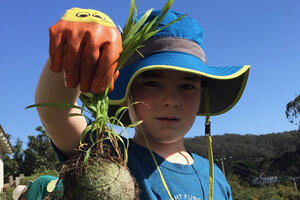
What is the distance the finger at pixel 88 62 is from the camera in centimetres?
120

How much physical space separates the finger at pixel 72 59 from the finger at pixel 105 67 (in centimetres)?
9

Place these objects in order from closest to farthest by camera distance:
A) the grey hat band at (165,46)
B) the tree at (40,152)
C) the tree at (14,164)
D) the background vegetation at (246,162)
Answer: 1. the grey hat band at (165,46)
2. the background vegetation at (246,162)
3. the tree at (40,152)
4. the tree at (14,164)

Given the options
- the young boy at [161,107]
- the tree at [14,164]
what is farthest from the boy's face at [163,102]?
the tree at [14,164]

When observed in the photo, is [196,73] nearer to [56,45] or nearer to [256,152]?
[56,45]

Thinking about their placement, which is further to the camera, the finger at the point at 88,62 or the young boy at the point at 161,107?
the young boy at the point at 161,107

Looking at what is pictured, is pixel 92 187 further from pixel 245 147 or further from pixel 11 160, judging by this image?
pixel 245 147

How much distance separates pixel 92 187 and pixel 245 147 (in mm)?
92393

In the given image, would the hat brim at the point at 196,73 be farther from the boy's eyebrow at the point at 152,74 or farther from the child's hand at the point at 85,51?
the child's hand at the point at 85,51

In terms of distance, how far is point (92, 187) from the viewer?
109 centimetres

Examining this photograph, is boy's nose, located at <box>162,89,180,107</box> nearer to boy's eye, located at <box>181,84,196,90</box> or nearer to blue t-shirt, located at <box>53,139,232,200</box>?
boy's eye, located at <box>181,84,196,90</box>

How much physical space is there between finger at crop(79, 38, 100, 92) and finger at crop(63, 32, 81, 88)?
2 cm

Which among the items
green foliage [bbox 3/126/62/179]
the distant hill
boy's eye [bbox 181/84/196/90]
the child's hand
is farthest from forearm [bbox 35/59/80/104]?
the distant hill

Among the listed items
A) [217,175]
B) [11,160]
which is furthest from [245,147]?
[217,175]

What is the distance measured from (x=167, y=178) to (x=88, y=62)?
0.95 meters
